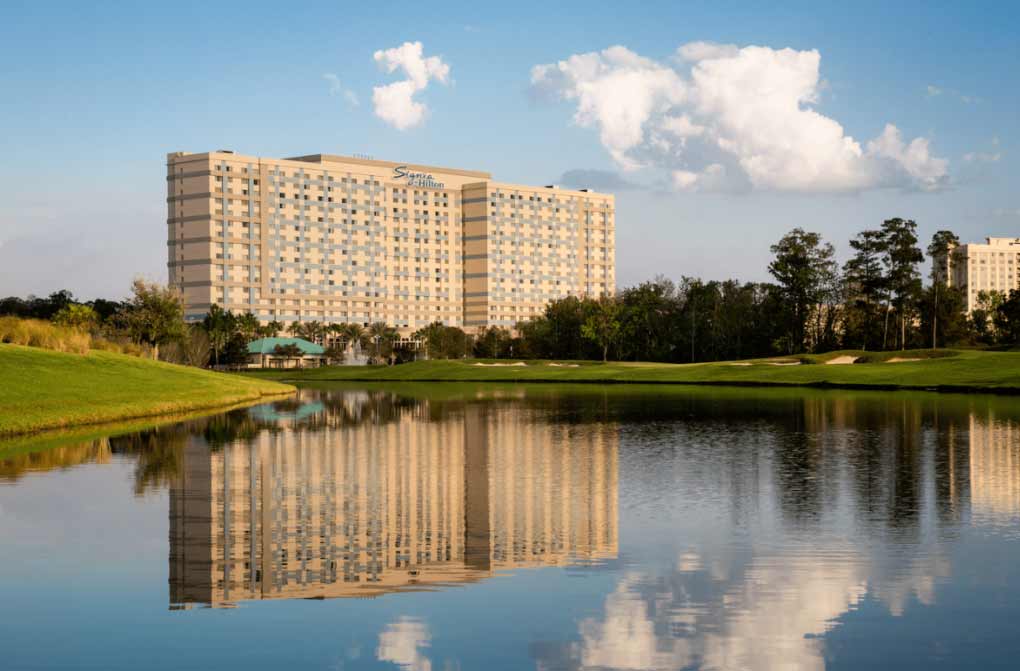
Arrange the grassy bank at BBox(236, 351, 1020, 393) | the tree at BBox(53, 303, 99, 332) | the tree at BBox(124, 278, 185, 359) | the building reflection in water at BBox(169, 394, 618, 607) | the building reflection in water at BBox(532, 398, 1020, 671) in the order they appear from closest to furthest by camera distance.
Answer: the building reflection in water at BBox(532, 398, 1020, 671)
the building reflection in water at BBox(169, 394, 618, 607)
the grassy bank at BBox(236, 351, 1020, 393)
the tree at BBox(53, 303, 99, 332)
the tree at BBox(124, 278, 185, 359)

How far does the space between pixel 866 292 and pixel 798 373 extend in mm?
57396

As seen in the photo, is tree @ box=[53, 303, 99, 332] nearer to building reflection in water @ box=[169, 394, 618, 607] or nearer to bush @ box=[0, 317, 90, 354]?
bush @ box=[0, 317, 90, 354]

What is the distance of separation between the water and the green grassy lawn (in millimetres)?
7979

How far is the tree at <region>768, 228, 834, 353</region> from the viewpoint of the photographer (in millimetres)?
152750

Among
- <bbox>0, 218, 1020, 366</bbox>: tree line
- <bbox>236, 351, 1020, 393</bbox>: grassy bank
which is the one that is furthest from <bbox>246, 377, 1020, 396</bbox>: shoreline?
<bbox>0, 218, 1020, 366</bbox>: tree line

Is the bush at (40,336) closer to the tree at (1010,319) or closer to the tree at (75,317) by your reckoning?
the tree at (75,317)

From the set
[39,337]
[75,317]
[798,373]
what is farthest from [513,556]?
[798,373]

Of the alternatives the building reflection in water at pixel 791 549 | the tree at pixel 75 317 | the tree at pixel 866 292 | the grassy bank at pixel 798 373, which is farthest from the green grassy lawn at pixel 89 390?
the tree at pixel 866 292

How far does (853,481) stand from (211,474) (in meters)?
15.7

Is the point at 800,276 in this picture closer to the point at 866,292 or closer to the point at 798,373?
the point at 866,292

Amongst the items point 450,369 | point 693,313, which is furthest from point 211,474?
point 693,313

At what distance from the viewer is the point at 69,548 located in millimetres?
17500

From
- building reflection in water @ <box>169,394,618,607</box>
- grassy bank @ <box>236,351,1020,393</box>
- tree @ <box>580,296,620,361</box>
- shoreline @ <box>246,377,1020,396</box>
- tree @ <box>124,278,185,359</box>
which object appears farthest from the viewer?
tree @ <box>580,296,620,361</box>

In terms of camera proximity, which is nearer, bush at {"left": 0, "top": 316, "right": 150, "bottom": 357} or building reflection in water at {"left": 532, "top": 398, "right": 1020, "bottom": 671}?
building reflection in water at {"left": 532, "top": 398, "right": 1020, "bottom": 671}
